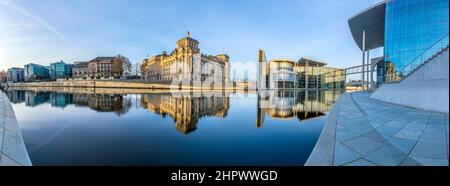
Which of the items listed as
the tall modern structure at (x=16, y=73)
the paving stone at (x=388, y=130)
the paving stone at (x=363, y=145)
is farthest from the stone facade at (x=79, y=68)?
the paving stone at (x=388, y=130)

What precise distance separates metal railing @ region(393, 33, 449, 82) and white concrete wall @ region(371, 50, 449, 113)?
572mm

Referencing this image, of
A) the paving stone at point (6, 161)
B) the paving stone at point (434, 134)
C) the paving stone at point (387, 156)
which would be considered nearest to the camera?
the paving stone at point (387, 156)

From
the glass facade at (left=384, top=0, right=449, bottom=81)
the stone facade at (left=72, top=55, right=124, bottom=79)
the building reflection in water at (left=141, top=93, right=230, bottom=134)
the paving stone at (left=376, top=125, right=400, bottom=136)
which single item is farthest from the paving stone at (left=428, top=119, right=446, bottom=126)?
the stone facade at (left=72, top=55, right=124, bottom=79)

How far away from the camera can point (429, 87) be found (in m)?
7.88

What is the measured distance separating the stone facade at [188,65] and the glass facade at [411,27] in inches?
2168

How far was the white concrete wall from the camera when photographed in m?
7.23

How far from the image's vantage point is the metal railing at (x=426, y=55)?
819cm

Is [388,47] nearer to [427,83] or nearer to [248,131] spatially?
[427,83]

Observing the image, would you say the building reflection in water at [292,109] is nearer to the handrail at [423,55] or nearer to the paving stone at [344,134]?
the paving stone at [344,134]

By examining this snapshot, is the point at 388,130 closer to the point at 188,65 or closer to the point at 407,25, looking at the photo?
the point at 407,25
